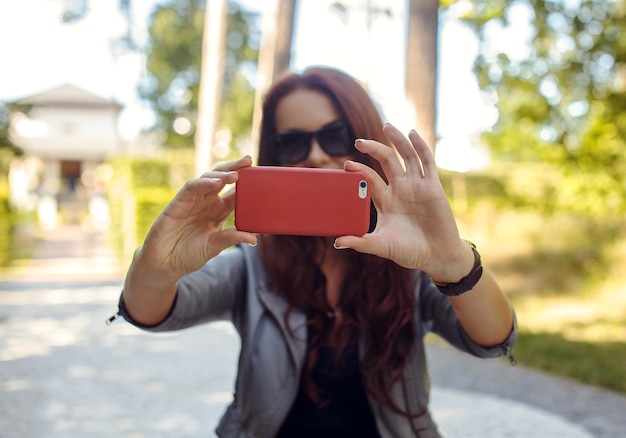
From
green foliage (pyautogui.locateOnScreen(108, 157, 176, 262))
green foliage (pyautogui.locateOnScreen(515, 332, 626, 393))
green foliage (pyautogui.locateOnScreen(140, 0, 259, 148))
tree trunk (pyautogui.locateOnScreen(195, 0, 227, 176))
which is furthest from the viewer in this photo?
green foliage (pyautogui.locateOnScreen(140, 0, 259, 148))

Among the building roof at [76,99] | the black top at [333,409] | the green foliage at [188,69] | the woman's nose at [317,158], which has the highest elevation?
the green foliage at [188,69]

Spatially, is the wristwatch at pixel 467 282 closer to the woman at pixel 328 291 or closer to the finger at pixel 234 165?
the woman at pixel 328 291

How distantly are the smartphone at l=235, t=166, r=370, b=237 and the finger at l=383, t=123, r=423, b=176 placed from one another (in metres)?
0.15

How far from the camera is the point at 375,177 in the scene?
160cm

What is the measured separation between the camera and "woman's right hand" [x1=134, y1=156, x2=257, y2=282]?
1.52 metres

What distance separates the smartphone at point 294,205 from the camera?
4.92 feet

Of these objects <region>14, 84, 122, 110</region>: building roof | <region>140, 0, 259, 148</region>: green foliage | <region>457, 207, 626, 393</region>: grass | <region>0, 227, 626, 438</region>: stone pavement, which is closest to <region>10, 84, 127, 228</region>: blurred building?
<region>14, 84, 122, 110</region>: building roof

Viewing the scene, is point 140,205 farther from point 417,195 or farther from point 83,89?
point 83,89

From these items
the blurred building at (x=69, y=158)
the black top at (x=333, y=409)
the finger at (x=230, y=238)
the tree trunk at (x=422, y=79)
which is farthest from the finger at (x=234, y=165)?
the blurred building at (x=69, y=158)

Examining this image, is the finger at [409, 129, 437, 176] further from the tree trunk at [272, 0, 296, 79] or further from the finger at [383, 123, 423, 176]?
the tree trunk at [272, 0, 296, 79]

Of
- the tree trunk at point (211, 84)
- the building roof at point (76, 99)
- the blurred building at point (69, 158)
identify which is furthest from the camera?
→ the building roof at point (76, 99)

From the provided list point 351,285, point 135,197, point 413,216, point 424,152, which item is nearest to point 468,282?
point 413,216

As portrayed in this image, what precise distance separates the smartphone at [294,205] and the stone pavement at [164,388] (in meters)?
3.55

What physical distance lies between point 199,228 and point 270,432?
0.65 metres
